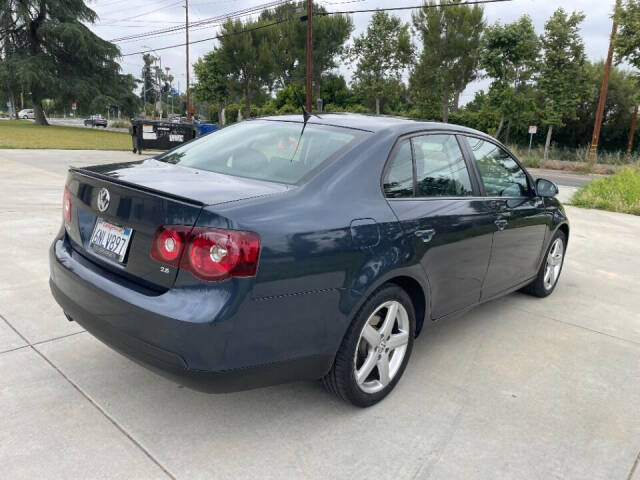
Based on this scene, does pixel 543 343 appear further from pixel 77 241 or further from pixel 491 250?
pixel 77 241

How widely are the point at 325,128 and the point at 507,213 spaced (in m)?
1.51

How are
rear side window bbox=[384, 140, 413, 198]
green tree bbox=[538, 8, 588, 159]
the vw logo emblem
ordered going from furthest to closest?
green tree bbox=[538, 8, 588, 159] → rear side window bbox=[384, 140, 413, 198] → the vw logo emblem

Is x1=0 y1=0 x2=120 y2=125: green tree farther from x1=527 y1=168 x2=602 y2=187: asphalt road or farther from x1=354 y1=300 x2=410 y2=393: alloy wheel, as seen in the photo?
x1=354 y1=300 x2=410 y2=393: alloy wheel

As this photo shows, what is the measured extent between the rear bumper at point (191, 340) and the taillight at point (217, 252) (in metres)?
0.10

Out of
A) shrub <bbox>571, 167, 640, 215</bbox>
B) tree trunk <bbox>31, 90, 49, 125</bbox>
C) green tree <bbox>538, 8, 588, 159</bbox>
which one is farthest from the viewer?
tree trunk <bbox>31, 90, 49, 125</bbox>

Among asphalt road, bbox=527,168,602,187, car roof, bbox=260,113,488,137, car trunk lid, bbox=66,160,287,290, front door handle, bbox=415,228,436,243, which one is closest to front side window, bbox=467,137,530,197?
car roof, bbox=260,113,488,137

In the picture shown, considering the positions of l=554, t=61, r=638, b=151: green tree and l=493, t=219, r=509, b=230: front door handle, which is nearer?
l=493, t=219, r=509, b=230: front door handle

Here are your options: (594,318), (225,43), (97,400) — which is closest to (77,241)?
(97,400)

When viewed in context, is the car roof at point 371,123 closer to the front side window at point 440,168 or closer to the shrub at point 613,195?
the front side window at point 440,168

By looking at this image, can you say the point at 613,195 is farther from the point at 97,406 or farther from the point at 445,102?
the point at 445,102

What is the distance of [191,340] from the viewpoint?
2.06 m

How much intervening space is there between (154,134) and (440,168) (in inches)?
612

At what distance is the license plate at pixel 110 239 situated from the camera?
7.70 ft

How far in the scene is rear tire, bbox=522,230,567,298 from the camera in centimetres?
467
